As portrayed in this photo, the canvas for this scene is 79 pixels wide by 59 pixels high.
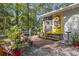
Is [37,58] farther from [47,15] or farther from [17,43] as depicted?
[47,15]

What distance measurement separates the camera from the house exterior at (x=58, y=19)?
16.9ft

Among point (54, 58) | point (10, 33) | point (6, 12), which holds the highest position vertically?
point (6, 12)

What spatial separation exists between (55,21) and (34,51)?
65 centimetres

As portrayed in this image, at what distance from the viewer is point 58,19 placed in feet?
17.1

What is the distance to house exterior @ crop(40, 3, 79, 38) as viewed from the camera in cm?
516

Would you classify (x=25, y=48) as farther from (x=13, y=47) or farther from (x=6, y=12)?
(x=6, y=12)

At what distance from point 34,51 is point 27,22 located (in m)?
0.53

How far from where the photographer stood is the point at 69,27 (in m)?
5.16

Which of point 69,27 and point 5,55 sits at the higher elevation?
point 69,27

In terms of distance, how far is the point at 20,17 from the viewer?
5.19 meters

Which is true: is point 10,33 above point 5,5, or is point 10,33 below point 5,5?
below

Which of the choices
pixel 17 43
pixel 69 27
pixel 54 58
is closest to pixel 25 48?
pixel 17 43

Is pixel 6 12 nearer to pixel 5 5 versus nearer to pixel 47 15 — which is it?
pixel 5 5

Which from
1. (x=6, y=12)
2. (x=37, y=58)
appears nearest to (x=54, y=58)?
(x=37, y=58)
